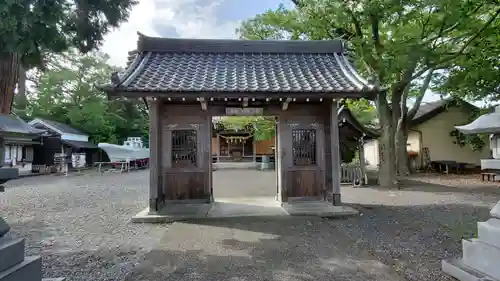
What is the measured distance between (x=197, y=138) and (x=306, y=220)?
3199 mm

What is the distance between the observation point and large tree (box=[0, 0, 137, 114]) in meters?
4.24

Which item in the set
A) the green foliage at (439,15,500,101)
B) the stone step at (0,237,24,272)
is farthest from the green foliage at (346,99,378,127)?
the stone step at (0,237,24,272)

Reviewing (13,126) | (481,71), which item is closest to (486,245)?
(13,126)

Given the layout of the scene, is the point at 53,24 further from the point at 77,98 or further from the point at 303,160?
the point at 77,98

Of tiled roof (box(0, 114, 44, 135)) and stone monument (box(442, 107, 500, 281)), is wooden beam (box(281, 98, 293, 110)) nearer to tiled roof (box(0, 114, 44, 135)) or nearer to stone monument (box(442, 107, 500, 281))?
stone monument (box(442, 107, 500, 281))

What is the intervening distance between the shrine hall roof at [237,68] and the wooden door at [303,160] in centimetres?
123

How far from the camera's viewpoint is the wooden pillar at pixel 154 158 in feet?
23.2

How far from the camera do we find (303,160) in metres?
7.84

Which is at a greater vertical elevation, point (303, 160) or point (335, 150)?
point (335, 150)

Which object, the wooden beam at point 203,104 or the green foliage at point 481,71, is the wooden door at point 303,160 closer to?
the wooden beam at point 203,104

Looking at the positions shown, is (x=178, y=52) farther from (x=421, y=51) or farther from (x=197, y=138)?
(x=421, y=51)

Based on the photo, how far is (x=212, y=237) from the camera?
5379mm

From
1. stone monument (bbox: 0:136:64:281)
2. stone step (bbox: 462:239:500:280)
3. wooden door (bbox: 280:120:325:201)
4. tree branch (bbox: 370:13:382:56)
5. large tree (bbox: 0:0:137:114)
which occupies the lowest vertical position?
stone step (bbox: 462:239:500:280)

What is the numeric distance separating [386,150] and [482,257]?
32.0 feet
